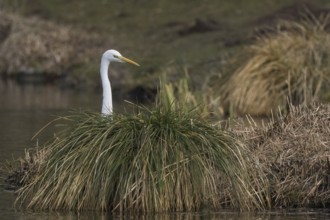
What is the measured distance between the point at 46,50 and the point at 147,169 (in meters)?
22.5

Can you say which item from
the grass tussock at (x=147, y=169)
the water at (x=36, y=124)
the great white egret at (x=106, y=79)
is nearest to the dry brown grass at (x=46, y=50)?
the water at (x=36, y=124)

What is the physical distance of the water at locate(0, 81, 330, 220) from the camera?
13.0 metres

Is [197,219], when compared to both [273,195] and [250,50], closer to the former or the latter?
[273,195]

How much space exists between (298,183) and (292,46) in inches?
420

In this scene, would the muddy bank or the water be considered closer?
the water

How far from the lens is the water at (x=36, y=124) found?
12953mm

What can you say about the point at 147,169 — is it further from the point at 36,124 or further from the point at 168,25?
the point at 168,25

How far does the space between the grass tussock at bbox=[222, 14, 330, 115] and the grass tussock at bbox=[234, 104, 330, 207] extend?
801 cm

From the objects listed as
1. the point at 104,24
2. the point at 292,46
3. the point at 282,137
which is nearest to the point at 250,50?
the point at 292,46

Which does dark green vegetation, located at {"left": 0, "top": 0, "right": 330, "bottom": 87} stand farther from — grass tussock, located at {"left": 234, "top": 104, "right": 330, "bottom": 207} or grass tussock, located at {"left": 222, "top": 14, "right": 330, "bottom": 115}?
grass tussock, located at {"left": 234, "top": 104, "right": 330, "bottom": 207}

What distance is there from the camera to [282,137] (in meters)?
14.5

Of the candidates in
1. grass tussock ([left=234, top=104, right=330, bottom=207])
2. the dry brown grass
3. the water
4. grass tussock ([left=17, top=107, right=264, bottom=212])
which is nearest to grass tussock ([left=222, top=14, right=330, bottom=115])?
the water

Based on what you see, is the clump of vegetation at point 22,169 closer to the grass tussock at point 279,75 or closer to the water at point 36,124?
the water at point 36,124

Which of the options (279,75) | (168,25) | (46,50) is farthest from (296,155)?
(168,25)
